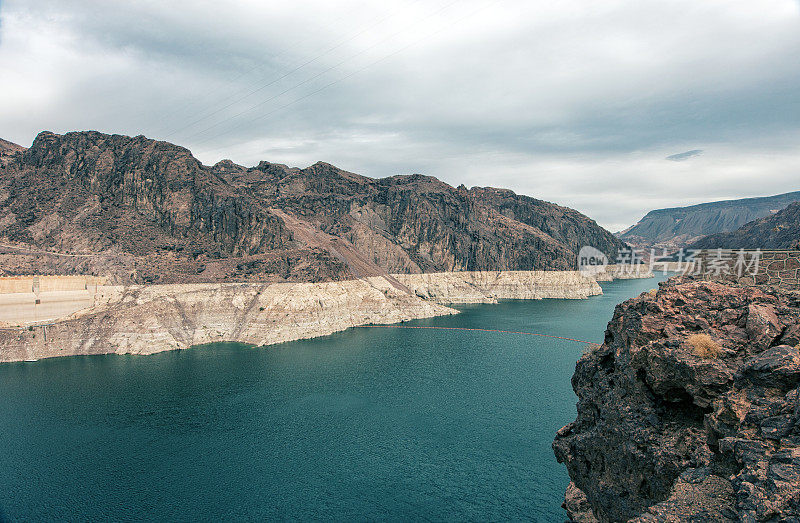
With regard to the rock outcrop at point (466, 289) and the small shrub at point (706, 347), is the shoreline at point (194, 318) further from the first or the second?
the small shrub at point (706, 347)

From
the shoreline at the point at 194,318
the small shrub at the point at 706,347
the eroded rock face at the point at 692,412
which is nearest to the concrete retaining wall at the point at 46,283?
the shoreline at the point at 194,318

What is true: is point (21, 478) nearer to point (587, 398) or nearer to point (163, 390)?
point (163, 390)

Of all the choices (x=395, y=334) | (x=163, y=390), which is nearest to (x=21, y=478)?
(x=163, y=390)

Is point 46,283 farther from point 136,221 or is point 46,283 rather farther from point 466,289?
point 466,289

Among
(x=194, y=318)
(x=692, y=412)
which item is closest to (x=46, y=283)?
(x=194, y=318)

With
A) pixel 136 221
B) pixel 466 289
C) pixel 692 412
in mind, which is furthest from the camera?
pixel 466 289
